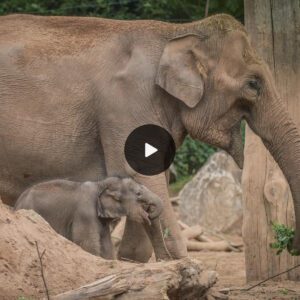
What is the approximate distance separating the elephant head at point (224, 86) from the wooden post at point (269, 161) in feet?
2.14

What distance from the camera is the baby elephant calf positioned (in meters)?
9.40

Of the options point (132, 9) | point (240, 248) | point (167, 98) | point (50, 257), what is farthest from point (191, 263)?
point (132, 9)

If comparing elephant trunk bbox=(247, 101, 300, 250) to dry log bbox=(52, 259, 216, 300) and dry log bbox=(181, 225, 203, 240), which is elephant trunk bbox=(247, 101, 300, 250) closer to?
dry log bbox=(52, 259, 216, 300)

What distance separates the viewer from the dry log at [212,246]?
14.0 meters

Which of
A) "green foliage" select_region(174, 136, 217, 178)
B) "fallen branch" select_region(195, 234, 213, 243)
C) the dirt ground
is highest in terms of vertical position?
"green foliage" select_region(174, 136, 217, 178)

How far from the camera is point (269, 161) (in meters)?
11.1

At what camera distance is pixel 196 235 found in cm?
1428

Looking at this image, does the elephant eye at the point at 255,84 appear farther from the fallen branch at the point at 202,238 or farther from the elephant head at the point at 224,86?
the fallen branch at the point at 202,238

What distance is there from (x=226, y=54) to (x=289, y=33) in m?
0.99

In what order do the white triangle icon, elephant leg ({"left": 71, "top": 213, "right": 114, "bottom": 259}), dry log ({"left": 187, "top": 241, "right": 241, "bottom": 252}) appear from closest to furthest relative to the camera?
elephant leg ({"left": 71, "top": 213, "right": 114, "bottom": 259})
the white triangle icon
dry log ({"left": 187, "top": 241, "right": 241, "bottom": 252})

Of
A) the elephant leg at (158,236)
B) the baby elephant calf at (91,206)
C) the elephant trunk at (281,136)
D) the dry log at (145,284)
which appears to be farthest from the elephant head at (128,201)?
the dry log at (145,284)

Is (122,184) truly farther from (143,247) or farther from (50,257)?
(50,257)

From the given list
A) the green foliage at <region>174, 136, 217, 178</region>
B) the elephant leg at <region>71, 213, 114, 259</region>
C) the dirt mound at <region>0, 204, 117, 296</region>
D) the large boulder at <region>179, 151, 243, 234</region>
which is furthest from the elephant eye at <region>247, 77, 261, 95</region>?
the green foliage at <region>174, 136, 217, 178</region>

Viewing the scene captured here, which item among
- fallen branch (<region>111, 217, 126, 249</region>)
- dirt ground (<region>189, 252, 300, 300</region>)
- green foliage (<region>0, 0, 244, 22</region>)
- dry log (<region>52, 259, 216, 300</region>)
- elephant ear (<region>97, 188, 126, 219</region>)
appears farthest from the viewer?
green foliage (<region>0, 0, 244, 22</region>)
